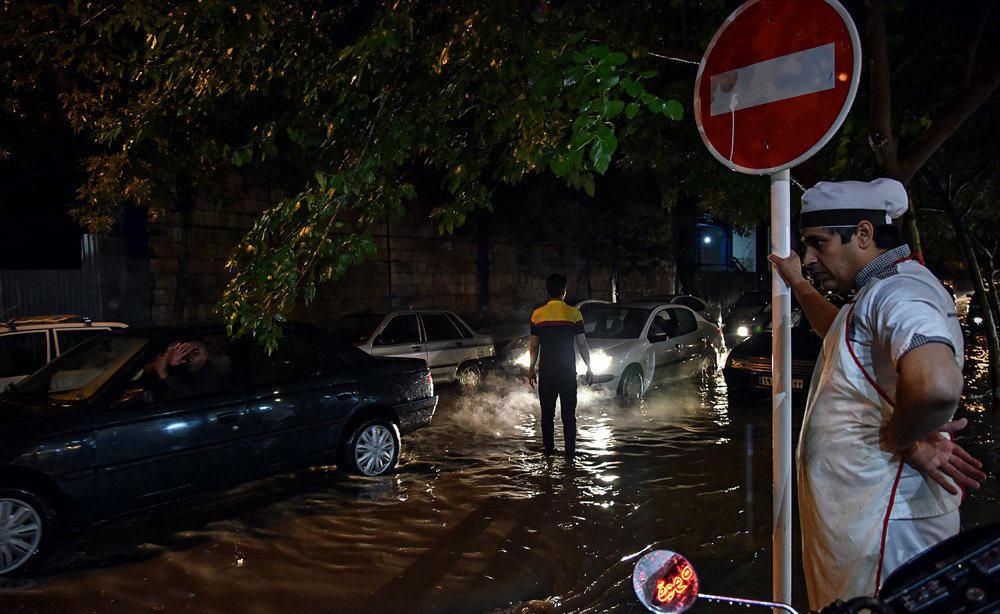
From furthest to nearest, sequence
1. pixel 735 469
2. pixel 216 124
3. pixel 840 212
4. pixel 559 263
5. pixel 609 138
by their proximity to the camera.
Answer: pixel 559 263, pixel 216 124, pixel 735 469, pixel 609 138, pixel 840 212

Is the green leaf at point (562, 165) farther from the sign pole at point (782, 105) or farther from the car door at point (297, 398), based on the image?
the car door at point (297, 398)

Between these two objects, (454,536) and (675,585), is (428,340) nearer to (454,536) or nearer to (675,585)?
(454,536)

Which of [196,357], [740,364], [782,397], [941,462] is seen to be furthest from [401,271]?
[941,462]

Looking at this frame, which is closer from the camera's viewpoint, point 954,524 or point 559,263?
point 954,524

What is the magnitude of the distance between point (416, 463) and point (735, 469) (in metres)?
3.24

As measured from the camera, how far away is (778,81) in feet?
8.91

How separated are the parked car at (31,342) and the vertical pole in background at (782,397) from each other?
7139 millimetres

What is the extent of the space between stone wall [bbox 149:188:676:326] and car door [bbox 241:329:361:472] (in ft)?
23.1

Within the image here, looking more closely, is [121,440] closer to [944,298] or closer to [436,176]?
[944,298]

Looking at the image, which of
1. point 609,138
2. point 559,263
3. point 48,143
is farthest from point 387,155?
point 559,263

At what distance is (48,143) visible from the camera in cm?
1231

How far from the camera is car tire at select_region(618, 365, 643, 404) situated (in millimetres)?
10664

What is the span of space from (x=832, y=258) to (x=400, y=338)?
9687 mm

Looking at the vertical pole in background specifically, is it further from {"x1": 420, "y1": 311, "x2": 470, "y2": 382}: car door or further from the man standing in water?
{"x1": 420, "y1": 311, "x2": 470, "y2": 382}: car door
